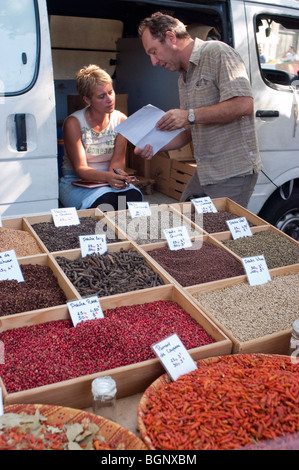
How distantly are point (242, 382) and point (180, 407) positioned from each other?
24cm

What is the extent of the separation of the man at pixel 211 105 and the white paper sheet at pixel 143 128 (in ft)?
0.18

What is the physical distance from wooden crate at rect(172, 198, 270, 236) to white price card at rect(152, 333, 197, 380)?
149 cm

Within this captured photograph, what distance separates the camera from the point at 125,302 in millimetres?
2070

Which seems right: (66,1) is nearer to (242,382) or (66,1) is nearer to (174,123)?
(174,123)

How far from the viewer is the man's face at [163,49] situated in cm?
282

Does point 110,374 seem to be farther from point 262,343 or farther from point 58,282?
point 58,282

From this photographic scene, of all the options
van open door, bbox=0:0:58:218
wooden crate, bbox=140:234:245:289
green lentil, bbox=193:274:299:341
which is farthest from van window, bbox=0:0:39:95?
green lentil, bbox=193:274:299:341

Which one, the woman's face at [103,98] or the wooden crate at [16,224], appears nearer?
the wooden crate at [16,224]

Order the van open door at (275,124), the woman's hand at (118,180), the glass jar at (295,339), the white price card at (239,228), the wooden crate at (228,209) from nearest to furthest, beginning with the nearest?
the glass jar at (295,339) < the white price card at (239,228) < the wooden crate at (228,209) < the woman's hand at (118,180) < the van open door at (275,124)

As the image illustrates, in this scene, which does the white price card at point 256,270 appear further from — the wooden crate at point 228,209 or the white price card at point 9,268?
the white price card at point 9,268

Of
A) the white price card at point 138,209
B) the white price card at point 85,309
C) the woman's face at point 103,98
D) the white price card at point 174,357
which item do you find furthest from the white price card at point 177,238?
the woman's face at point 103,98

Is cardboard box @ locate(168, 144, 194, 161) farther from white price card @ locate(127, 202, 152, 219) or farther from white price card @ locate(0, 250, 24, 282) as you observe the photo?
white price card @ locate(0, 250, 24, 282)

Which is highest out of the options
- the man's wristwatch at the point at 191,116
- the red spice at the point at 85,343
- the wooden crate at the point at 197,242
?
the man's wristwatch at the point at 191,116
